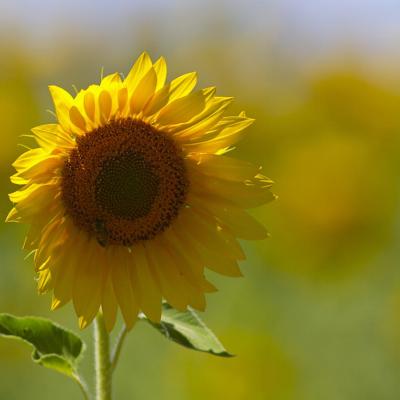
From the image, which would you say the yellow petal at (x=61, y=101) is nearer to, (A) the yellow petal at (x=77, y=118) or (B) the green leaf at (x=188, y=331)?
(A) the yellow petal at (x=77, y=118)

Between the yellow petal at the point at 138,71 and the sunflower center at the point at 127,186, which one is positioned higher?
the yellow petal at the point at 138,71

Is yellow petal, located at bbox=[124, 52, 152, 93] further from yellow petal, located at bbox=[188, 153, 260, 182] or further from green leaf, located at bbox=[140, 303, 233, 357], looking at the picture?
green leaf, located at bbox=[140, 303, 233, 357]

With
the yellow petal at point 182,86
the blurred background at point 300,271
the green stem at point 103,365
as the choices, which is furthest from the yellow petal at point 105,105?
the blurred background at point 300,271

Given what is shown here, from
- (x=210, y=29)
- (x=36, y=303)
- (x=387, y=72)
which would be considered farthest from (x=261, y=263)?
(x=210, y=29)

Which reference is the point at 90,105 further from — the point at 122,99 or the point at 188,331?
the point at 188,331

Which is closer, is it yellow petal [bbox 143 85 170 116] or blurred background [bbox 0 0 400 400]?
Result: yellow petal [bbox 143 85 170 116]

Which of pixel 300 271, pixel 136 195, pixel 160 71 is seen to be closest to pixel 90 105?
pixel 160 71

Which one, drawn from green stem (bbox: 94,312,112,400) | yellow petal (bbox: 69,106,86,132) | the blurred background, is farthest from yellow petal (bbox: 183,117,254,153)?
the blurred background

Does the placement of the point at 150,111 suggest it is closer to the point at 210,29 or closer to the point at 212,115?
the point at 212,115
